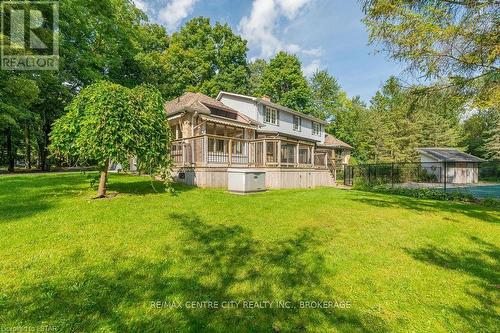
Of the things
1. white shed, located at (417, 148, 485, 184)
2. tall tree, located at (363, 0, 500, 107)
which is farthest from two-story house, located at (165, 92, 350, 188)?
white shed, located at (417, 148, 485, 184)

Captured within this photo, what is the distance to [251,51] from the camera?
42250 mm

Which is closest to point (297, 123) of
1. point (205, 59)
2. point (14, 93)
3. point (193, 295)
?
point (205, 59)

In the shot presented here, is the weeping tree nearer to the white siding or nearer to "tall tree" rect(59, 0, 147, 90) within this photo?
the white siding

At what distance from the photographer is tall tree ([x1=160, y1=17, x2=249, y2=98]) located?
35.1 meters

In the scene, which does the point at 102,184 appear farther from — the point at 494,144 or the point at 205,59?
the point at 494,144

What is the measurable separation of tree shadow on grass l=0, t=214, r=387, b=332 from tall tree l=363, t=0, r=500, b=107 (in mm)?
7520

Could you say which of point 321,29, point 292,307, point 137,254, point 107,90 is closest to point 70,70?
point 107,90

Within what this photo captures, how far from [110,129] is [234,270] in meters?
5.79

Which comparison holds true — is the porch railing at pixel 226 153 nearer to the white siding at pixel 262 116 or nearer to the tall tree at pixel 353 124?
the white siding at pixel 262 116

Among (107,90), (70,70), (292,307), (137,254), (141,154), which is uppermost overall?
(70,70)

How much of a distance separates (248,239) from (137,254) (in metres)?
2.02

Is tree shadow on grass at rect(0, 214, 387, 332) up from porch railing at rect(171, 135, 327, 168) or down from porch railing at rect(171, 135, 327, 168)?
down

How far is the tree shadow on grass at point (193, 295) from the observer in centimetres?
256

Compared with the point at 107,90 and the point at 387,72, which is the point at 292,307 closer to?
the point at 107,90
